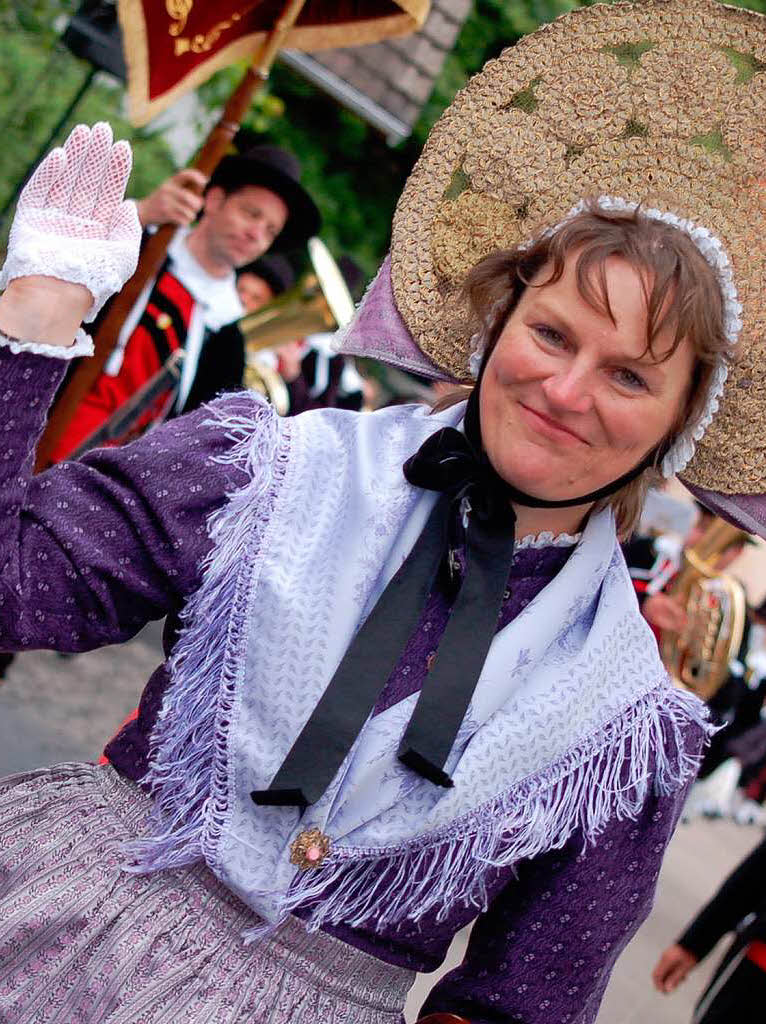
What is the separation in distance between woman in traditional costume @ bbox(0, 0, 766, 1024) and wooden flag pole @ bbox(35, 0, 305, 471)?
1.95 metres

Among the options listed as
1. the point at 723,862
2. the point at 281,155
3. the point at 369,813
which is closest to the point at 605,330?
the point at 369,813

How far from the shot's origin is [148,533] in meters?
1.73

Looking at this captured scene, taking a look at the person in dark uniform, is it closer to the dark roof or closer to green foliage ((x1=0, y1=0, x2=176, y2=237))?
green foliage ((x1=0, y1=0, x2=176, y2=237))

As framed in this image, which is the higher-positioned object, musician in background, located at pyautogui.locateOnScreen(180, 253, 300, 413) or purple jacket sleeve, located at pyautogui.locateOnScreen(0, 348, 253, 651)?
purple jacket sleeve, located at pyautogui.locateOnScreen(0, 348, 253, 651)

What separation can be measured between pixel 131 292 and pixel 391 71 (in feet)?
14.6

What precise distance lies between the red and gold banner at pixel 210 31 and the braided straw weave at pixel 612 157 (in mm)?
1673

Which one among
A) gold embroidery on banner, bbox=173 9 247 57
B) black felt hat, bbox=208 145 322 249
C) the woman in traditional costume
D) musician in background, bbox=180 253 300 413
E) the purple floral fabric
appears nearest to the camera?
the purple floral fabric

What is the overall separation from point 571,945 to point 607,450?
724 millimetres

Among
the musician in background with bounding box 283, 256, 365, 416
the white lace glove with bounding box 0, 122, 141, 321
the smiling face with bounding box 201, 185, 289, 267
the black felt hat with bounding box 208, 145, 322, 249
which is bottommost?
the musician in background with bounding box 283, 256, 365, 416

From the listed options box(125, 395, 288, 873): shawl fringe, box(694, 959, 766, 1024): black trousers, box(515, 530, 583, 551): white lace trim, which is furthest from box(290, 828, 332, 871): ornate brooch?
box(694, 959, 766, 1024): black trousers

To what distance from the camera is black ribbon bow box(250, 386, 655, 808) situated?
5.67ft

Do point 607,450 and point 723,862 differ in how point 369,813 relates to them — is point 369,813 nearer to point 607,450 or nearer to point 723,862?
point 607,450

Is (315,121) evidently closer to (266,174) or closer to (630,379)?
(266,174)

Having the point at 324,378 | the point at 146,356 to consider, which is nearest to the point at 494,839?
the point at 146,356
